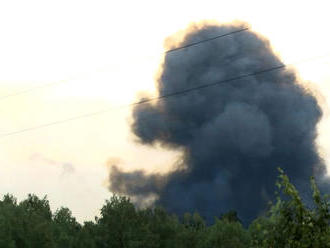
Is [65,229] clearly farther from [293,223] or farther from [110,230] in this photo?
[293,223]

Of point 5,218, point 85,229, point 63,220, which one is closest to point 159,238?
point 85,229

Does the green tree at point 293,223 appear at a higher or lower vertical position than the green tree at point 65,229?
lower

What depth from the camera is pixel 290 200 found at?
19.8 metres

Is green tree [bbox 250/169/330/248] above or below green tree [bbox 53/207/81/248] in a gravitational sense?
below

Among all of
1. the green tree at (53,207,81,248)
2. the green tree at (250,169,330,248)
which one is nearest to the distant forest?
the green tree at (53,207,81,248)

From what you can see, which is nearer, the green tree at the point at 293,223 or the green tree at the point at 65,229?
the green tree at the point at 293,223

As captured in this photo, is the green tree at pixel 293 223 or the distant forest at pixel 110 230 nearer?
the green tree at pixel 293 223

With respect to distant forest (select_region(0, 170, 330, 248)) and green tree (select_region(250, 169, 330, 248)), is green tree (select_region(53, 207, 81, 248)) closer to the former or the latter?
distant forest (select_region(0, 170, 330, 248))

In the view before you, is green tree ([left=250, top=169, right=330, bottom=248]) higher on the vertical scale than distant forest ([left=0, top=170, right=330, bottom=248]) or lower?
lower

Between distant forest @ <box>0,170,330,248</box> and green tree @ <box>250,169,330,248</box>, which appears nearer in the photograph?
green tree @ <box>250,169,330,248</box>

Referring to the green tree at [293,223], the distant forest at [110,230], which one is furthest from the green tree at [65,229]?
the green tree at [293,223]

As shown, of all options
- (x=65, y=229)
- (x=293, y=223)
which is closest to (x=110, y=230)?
(x=65, y=229)

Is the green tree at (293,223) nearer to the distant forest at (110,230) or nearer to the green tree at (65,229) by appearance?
the distant forest at (110,230)

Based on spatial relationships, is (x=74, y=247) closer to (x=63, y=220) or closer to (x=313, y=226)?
(x=63, y=220)
